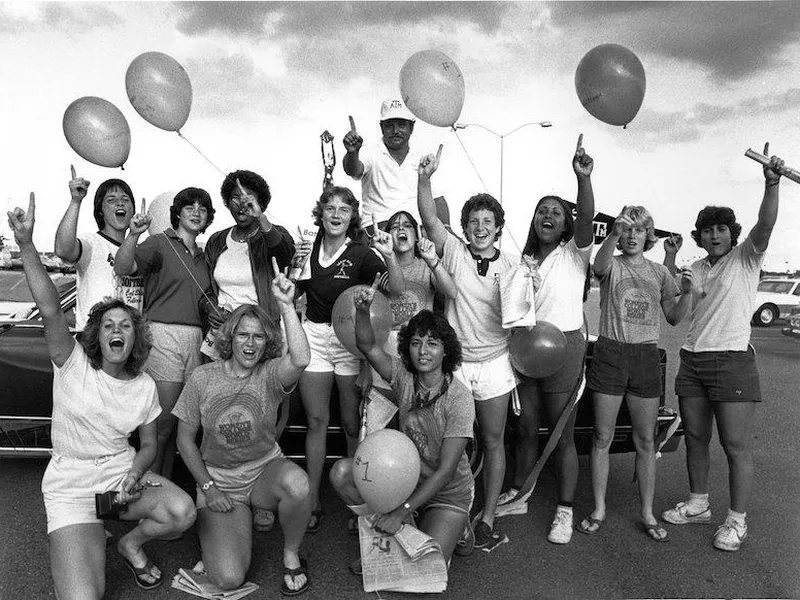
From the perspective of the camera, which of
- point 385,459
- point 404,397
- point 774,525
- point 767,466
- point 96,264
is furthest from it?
point 767,466

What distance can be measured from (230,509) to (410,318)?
128 centimetres

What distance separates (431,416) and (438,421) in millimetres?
41

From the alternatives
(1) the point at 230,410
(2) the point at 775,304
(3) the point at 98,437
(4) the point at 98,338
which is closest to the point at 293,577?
(1) the point at 230,410

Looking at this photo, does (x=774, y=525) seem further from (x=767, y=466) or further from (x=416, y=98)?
(x=416, y=98)

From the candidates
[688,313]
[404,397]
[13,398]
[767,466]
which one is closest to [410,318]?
[404,397]

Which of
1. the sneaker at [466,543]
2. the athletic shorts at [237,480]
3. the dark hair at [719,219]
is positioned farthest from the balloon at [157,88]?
the dark hair at [719,219]

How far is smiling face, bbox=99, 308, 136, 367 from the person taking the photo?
8.72ft

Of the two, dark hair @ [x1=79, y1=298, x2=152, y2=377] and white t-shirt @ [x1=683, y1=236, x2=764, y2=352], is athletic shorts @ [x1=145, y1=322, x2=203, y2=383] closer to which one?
dark hair @ [x1=79, y1=298, x2=152, y2=377]

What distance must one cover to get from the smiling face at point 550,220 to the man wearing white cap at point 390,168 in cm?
88

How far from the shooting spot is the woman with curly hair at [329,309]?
307cm

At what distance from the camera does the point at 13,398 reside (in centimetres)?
343

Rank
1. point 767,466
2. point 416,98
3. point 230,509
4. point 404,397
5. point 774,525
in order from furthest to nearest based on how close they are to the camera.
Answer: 1. point 767,466
2. point 416,98
3. point 774,525
4. point 404,397
5. point 230,509

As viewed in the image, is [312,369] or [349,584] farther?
[312,369]

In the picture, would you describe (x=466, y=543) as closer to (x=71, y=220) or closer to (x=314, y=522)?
(x=314, y=522)
